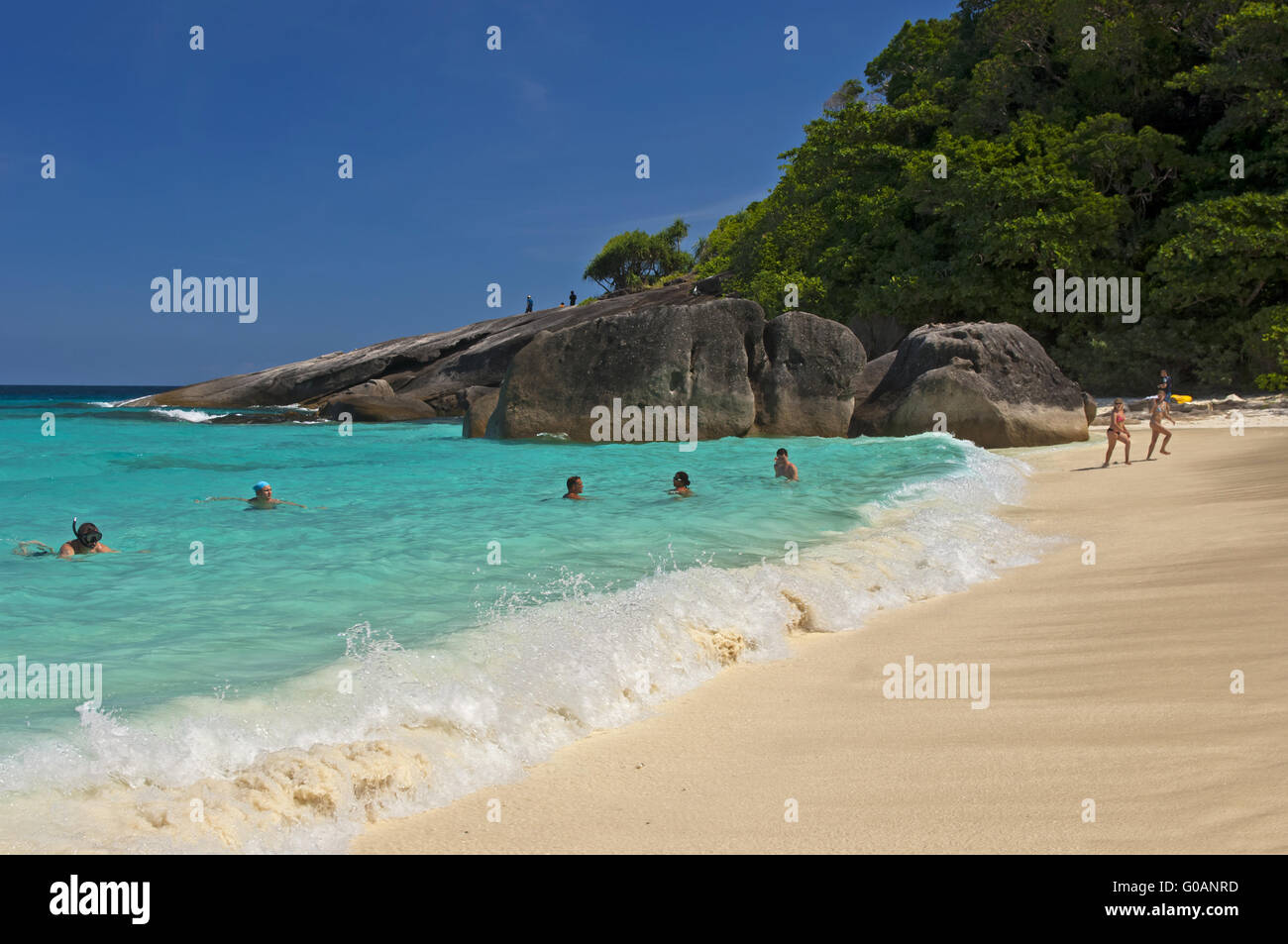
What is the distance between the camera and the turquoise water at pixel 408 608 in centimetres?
342

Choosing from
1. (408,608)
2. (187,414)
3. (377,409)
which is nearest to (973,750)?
(408,608)

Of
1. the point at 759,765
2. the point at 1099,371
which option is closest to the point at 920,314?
the point at 1099,371

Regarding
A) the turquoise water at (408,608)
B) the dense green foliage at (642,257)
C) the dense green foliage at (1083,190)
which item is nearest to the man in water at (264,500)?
the turquoise water at (408,608)

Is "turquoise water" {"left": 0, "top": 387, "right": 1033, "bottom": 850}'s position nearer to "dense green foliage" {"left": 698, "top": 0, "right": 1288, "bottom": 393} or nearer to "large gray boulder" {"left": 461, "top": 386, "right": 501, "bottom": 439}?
"large gray boulder" {"left": 461, "top": 386, "right": 501, "bottom": 439}

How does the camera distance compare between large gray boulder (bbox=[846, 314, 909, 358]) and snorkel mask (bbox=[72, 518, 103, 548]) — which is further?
large gray boulder (bbox=[846, 314, 909, 358])

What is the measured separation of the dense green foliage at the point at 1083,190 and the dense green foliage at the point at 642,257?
3299cm

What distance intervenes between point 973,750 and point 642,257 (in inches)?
2548

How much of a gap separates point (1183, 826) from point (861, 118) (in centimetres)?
3190

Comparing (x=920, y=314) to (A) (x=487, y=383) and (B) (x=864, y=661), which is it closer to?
(A) (x=487, y=383)

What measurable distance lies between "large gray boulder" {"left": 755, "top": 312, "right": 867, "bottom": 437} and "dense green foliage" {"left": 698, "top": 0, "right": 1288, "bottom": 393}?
803cm

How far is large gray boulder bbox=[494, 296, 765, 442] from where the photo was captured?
20.0 m

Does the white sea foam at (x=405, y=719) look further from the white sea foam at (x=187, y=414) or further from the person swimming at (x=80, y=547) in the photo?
the white sea foam at (x=187, y=414)

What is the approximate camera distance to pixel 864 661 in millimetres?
5121

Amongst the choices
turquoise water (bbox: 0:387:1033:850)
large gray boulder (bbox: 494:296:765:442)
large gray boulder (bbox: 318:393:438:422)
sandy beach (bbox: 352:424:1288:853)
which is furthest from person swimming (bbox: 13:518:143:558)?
large gray boulder (bbox: 318:393:438:422)
